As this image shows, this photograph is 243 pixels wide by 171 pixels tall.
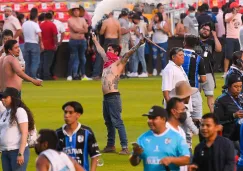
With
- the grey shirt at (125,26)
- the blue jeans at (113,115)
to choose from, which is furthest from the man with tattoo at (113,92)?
the grey shirt at (125,26)

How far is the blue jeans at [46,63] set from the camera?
31178mm

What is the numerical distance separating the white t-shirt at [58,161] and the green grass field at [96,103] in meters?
5.70

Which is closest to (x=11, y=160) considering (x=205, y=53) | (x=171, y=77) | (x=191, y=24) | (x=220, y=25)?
(x=171, y=77)

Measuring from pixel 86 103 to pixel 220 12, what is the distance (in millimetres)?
10068

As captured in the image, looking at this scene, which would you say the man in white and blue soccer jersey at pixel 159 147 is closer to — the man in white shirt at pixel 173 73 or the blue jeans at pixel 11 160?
the blue jeans at pixel 11 160

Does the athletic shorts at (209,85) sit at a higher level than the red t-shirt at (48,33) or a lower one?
lower

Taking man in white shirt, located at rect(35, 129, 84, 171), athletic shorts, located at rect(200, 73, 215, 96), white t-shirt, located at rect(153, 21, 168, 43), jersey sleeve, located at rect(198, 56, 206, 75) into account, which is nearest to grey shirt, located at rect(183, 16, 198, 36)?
white t-shirt, located at rect(153, 21, 168, 43)

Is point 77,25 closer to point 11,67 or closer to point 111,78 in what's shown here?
point 111,78

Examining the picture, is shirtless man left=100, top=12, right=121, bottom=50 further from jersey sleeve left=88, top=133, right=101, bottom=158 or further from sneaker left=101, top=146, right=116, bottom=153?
jersey sleeve left=88, top=133, right=101, bottom=158

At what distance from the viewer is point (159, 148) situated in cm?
1011

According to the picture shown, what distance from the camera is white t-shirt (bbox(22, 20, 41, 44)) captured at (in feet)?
96.7

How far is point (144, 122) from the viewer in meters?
20.5

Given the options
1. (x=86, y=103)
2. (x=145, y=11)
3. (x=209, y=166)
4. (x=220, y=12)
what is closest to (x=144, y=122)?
(x=86, y=103)

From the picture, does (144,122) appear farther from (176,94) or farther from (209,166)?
(209,166)
